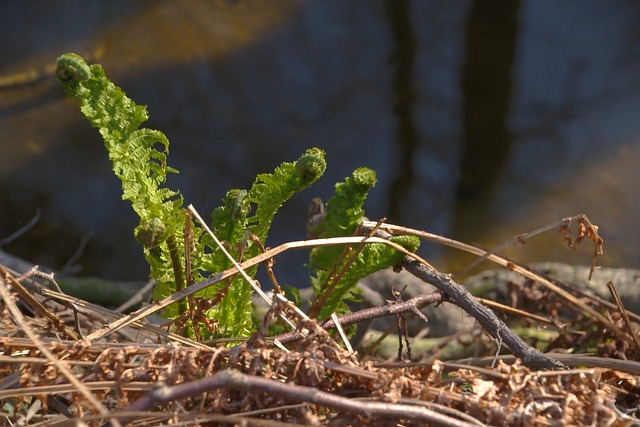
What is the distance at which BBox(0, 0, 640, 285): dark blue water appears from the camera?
3955mm

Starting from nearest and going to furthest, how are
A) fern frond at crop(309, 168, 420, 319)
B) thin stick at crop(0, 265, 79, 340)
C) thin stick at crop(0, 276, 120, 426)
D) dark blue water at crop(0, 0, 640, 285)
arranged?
thin stick at crop(0, 276, 120, 426) → thin stick at crop(0, 265, 79, 340) → fern frond at crop(309, 168, 420, 319) → dark blue water at crop(0, 0, 640, 285)

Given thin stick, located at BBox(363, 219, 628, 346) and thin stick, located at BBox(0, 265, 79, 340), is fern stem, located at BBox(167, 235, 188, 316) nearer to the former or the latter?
thin stick, located at BBox(0, 265, 79, 340)

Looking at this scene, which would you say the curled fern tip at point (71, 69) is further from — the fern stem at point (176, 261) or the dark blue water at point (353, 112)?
the dark blue water at point (353, 112)

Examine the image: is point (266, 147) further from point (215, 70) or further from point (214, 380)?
point (214, 380)

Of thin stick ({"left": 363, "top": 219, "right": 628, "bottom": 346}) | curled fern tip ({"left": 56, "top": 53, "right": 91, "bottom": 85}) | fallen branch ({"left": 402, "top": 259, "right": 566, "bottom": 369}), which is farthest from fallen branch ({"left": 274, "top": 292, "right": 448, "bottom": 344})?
curled fern tip ({"left": 56, "top": 53, "right": 91, "bottom": 85})

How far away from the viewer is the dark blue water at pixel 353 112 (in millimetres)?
3955

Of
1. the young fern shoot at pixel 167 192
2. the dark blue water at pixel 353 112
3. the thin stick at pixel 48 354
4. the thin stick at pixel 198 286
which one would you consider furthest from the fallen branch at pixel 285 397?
the dark blue water at pixel 353 112

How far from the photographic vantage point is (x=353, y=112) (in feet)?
14.5

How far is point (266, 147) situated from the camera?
4211 mm

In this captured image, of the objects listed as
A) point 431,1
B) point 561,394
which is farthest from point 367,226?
point 431,1

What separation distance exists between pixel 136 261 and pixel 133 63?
4.40 ft

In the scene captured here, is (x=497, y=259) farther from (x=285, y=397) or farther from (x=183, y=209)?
(x=285, y=397)

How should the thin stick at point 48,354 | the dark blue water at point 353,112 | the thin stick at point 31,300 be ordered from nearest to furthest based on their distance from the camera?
the thin stick at point 48,354, the thin stick at point 31,300, the dark blue water at point 353,112

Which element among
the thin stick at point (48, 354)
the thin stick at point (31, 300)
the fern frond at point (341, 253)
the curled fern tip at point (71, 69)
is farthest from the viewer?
the fern frond at point (341, 253)
